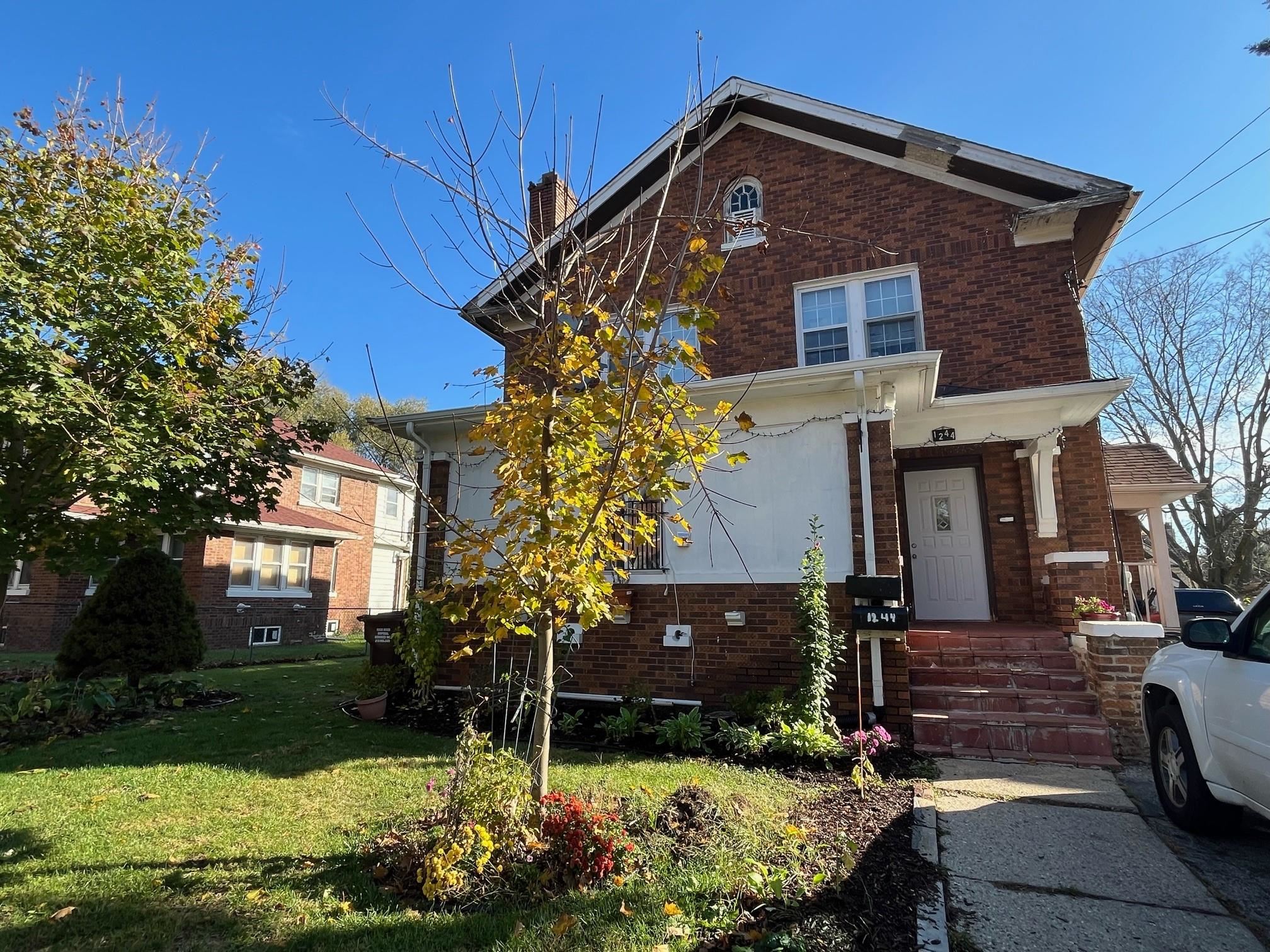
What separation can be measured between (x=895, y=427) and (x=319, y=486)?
19.8 meters

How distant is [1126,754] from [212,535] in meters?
10.3

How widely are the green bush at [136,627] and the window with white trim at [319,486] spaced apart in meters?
12.4

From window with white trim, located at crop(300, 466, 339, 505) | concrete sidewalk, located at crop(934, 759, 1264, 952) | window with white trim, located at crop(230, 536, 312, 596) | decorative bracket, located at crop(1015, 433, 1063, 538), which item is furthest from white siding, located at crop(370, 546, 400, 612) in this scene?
concrete sidewalk, located at crop(934, 759, 1264, 952)

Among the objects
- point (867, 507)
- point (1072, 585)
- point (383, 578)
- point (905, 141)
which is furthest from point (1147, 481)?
point (383, 578)

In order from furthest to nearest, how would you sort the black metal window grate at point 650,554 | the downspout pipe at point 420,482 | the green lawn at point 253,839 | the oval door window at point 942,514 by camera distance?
the oval door window at point 942,514
the downspout pipe at point 420,482
the black metal window grate at point 650,554
the green lawn at point 253,839

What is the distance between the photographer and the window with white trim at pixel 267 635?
59.9 ft

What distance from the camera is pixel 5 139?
22.6 ft

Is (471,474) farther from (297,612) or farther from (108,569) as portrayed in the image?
(297,612)

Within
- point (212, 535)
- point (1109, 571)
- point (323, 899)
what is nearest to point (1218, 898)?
point (323, 899)

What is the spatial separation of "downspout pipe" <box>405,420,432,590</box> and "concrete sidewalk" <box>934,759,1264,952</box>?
6.06m

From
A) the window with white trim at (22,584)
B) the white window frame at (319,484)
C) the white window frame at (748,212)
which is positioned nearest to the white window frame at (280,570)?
the white window frame at (319,484)

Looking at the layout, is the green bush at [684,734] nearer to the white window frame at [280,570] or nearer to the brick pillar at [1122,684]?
the brick pillar at [1122,684]

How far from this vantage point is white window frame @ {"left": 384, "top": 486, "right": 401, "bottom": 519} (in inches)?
1047

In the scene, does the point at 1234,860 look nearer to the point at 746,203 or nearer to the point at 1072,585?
the point at 1072,585
